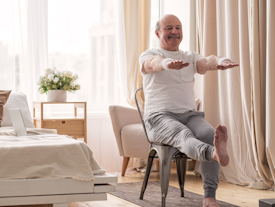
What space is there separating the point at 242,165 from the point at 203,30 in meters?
1.29

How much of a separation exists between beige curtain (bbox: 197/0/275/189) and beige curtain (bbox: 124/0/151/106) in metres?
1.03

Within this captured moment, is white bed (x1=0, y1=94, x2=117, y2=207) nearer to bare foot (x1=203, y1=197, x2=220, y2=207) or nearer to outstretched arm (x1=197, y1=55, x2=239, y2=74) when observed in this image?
bare foot (x1=203, y1=197, x2=220, y2=207)

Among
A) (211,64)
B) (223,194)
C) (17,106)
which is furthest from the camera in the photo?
(17,106)

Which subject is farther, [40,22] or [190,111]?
[40,22]

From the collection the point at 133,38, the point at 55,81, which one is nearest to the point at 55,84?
the point at 55,81

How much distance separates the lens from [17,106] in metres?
3.07

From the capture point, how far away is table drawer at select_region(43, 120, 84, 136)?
11.0ft

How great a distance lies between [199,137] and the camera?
2037 mm

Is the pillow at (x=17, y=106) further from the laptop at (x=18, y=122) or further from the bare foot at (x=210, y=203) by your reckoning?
the bare foot at (x=210, y=203)

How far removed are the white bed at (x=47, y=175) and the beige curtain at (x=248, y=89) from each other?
140 cm

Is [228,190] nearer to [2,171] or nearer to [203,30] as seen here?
[203,30]

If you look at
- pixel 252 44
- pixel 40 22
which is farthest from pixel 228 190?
pixel 40 22

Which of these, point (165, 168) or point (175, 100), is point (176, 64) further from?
point (165, 168)

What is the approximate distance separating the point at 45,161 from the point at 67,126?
1.56 meters
